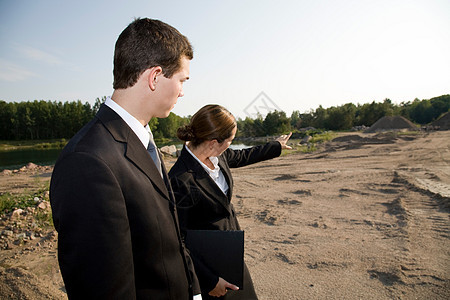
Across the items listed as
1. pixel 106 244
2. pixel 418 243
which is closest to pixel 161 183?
pixel 106 244

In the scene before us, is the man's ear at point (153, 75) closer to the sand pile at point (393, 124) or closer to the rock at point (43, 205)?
the rock at point (43, 205)

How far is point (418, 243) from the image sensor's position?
4152 mm

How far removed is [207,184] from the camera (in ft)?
6.70

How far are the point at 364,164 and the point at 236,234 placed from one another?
11.0 metres

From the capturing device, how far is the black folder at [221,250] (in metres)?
1.75

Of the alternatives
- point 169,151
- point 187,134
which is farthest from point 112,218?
point 169,151

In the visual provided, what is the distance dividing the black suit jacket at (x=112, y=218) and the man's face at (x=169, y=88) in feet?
0.78

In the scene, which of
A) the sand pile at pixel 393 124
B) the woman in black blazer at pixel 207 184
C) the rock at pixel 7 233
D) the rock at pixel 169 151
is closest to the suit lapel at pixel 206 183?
the woman in black blazer at pixel 207 184

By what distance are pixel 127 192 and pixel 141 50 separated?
0.66m

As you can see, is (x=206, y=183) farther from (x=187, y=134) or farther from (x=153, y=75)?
(x=153, y=75)

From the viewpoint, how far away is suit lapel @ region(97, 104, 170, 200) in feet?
3.60

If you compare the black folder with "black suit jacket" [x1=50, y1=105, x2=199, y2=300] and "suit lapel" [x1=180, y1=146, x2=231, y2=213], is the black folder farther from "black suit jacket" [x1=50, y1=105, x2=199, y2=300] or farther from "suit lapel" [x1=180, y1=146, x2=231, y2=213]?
"black suit jacket" [x1=50, y1=105, x2=199, y2=300]

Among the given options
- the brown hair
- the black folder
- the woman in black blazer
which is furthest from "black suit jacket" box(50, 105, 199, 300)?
the brown hair

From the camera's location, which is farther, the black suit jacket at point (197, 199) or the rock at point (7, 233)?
the rock at point (7, 233)
